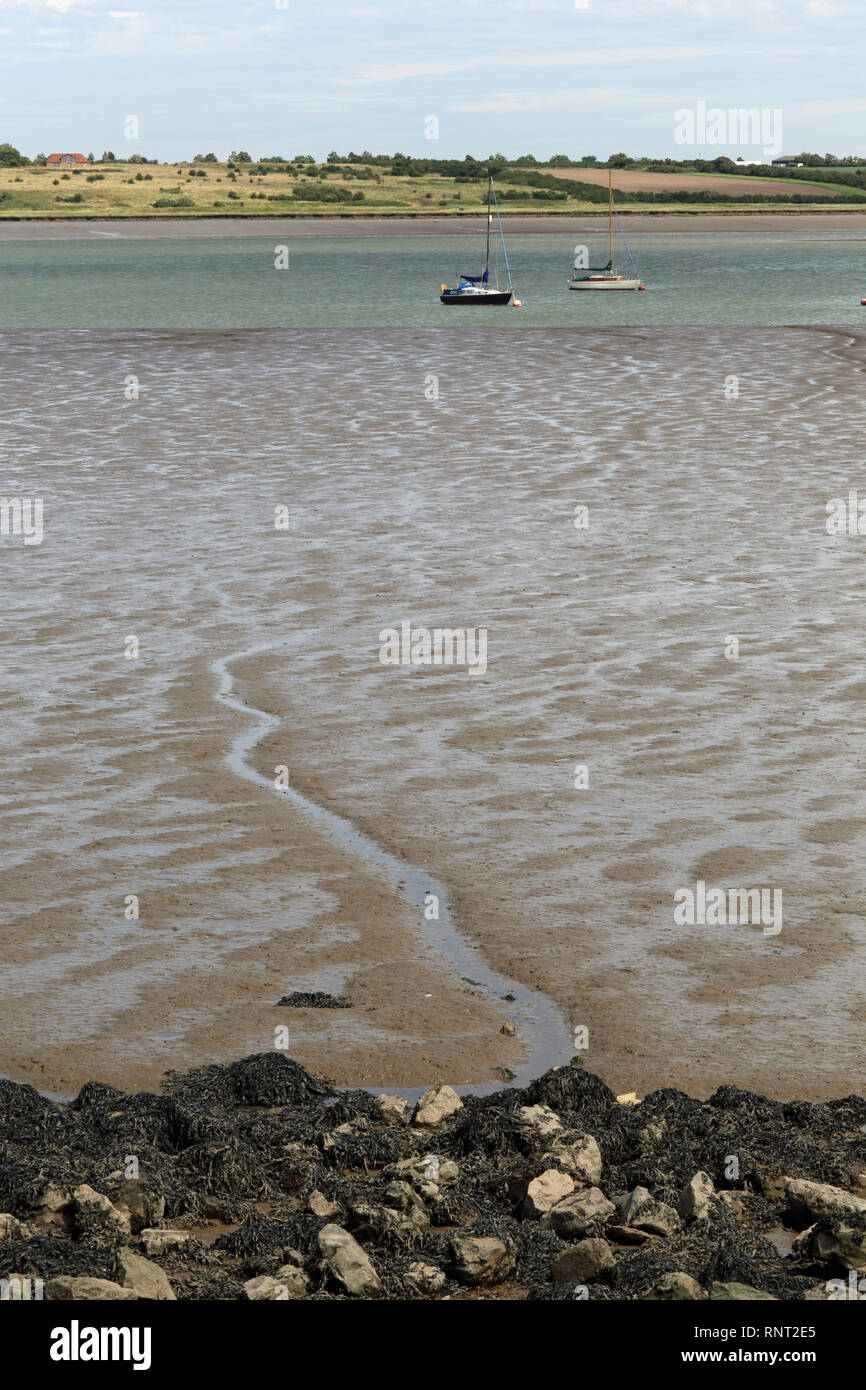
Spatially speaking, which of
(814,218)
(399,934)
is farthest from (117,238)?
(399,934)

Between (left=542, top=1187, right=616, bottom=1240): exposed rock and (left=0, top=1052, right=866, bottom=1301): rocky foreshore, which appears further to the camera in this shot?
(left=542, top=1187, right=616, bottom=1240): exposed rock

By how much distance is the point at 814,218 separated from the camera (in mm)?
179000

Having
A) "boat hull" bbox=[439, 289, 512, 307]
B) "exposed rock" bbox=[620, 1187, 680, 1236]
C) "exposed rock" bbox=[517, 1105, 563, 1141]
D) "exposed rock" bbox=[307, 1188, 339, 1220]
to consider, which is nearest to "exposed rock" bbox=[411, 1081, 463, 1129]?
"exposed rock" bbox=[517, 1105, 563, 1141]

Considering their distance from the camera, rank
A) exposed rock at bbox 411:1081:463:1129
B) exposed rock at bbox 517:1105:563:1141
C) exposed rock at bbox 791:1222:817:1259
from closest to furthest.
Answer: exposed rock at bbox 791:1222:817:1259 → exposed rock at bbox 517:1105:563:1141 → exposed rock at bbox 411:1081:463:1129

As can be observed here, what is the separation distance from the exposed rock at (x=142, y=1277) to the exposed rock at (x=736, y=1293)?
194 centimetres

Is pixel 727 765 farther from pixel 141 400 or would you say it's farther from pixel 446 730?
pixel 141 400

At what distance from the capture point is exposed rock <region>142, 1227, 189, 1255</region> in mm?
6539

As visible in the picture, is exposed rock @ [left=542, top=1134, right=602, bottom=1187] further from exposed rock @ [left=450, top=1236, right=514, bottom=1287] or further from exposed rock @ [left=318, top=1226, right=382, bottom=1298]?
exposed rock @ [left=318, top=1226, right=382, bottom=1298]

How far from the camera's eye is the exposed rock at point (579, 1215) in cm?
667

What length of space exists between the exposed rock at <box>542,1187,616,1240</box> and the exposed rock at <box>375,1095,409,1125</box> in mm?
1084

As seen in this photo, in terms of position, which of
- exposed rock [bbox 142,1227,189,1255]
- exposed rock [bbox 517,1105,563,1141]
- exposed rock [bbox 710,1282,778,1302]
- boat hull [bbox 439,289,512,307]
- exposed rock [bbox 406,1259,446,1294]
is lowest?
exposed rock [bbox 406,1259,446,1294]

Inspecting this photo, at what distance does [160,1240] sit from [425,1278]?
3.45ft

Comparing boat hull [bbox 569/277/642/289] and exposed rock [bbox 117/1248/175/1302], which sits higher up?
boat hull [bbox 569/277/642/289]
